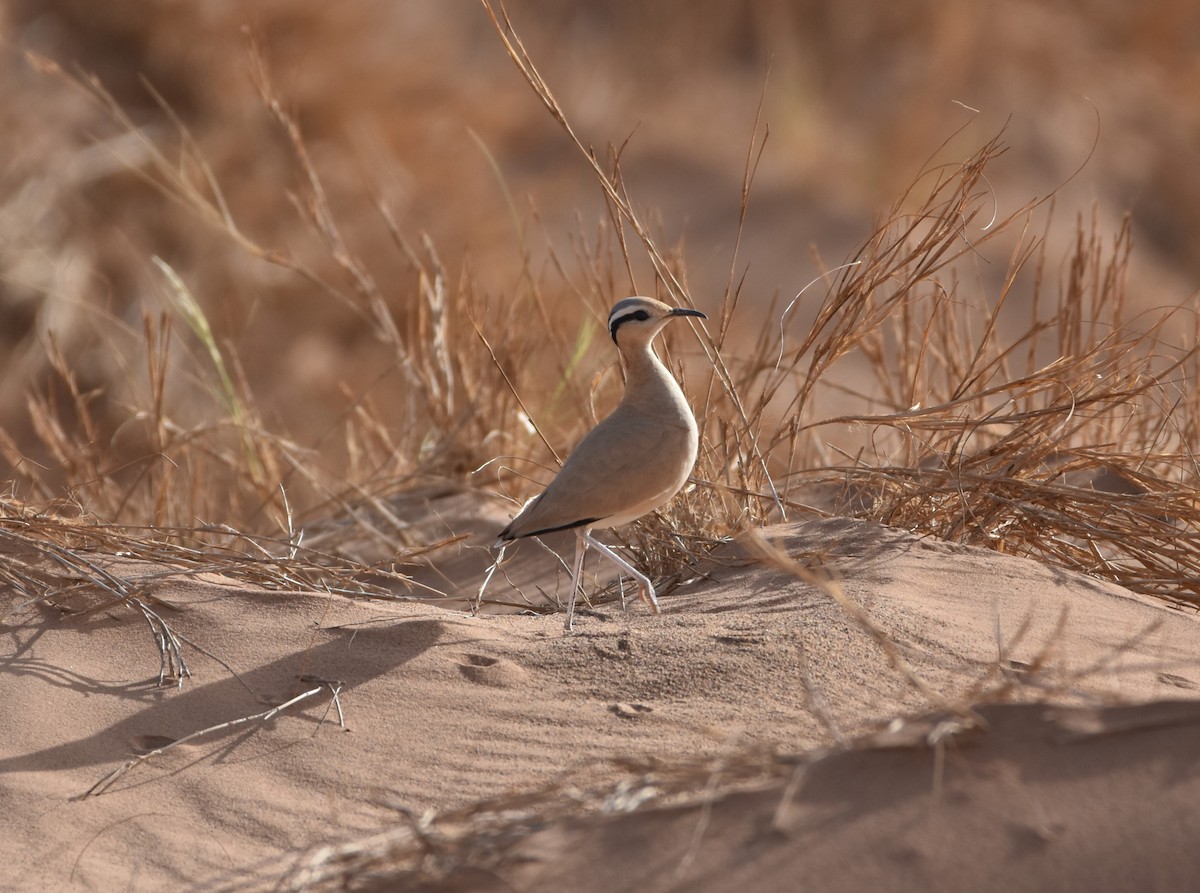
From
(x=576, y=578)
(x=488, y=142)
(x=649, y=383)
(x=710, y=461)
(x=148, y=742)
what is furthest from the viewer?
(x=488, y=142)

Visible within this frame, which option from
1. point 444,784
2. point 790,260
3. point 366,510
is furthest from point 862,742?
point 790,260

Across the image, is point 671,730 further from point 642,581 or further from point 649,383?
point 649,383

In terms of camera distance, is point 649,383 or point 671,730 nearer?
point 671,730

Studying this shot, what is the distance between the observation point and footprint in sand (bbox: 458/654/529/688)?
260cm

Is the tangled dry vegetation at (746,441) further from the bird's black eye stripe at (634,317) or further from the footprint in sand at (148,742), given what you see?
the footprint in sand at (148,742)

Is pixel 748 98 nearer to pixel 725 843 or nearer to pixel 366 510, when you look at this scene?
pixel 366 510

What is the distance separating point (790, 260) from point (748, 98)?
3.72 metres

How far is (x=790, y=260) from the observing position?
37.7 feet

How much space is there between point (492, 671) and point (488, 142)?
8741mm

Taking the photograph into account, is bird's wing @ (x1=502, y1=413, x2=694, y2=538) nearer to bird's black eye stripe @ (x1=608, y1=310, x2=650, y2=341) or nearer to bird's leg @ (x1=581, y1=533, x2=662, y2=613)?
bird's leg @ (x1=581, y1=533, x2=662, y2=613)

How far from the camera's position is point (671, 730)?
7.65 ft

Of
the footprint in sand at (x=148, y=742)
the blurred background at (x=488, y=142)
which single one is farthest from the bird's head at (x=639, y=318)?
the blurred background at (x=488, y=142)

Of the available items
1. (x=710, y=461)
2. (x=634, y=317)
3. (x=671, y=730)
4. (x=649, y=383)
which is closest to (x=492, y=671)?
(x=671, y=730)

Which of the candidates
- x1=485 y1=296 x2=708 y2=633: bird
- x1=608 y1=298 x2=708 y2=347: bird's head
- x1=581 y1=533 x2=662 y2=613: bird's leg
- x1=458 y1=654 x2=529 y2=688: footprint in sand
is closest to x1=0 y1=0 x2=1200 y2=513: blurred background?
x1=608 y1=298 x2=708 y2=347: bird's head
